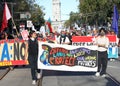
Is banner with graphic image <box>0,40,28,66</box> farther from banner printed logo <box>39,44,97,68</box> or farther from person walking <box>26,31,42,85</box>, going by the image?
person walking <box>26,31,42,85</box>

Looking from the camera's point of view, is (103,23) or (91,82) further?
(103,23)

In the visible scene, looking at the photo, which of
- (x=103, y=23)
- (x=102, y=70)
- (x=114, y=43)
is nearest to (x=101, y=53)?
(x=102, y=70)

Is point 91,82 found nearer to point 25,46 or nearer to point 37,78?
point 37,78

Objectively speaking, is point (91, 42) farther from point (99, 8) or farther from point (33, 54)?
point (99, 8)

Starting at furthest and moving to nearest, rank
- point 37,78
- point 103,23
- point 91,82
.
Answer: point 103,23
point 37,78
point 91,82

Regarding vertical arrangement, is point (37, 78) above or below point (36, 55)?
below

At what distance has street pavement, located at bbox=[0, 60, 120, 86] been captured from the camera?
13.7 metres

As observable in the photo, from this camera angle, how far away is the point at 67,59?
15.5 metres

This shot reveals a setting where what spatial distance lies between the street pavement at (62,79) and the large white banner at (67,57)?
0.37 meters

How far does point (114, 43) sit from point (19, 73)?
7269 mm

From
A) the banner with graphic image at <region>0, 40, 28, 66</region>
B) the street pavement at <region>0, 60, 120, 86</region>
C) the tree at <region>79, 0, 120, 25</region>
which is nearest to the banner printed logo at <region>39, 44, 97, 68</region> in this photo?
the street pavement at <region>0, 60, 120, 86</region>

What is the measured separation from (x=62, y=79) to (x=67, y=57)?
1032mm

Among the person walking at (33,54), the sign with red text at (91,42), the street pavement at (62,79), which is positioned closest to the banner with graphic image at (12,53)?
the street pavement at (62,79)

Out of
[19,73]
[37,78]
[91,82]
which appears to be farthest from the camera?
[19,73]
